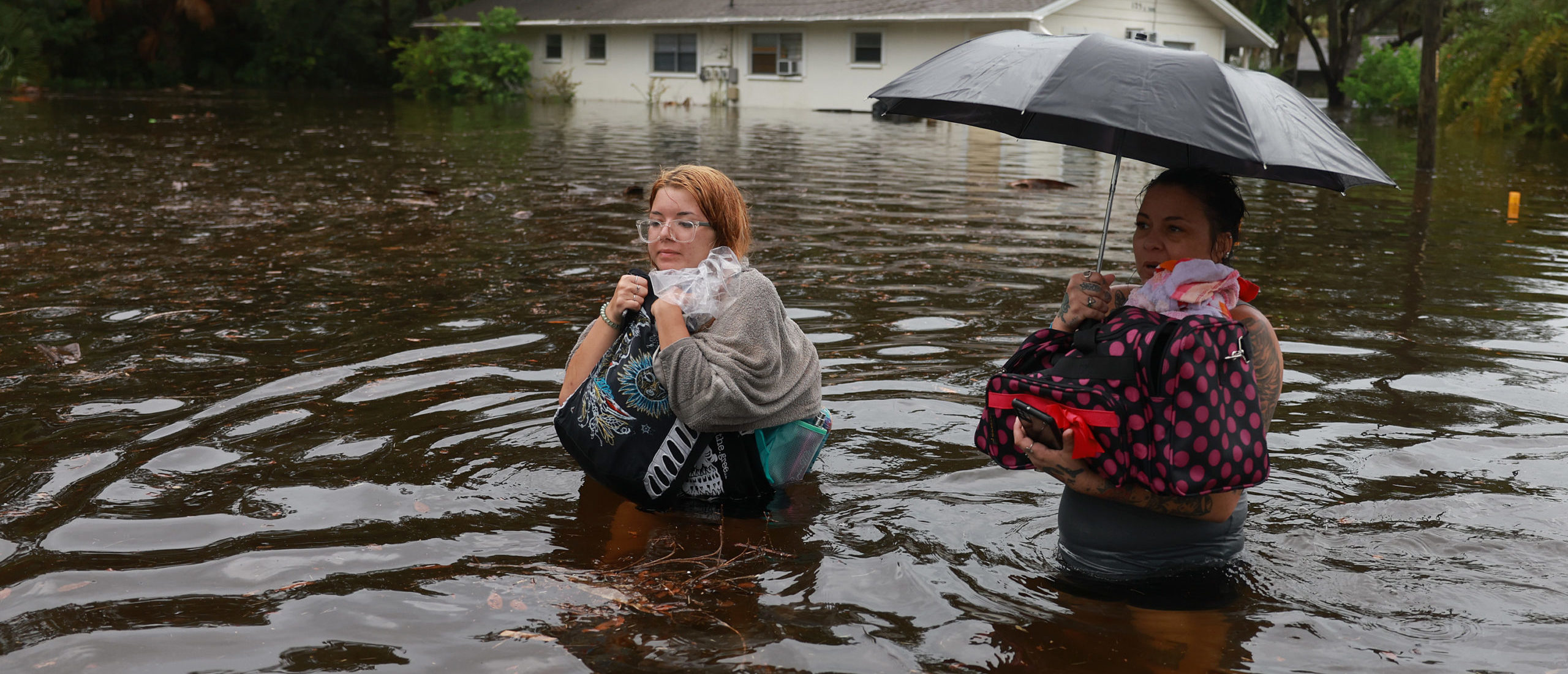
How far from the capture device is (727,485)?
4227 mm

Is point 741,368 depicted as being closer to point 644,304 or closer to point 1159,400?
point 644,304

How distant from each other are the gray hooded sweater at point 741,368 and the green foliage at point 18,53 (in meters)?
34.8

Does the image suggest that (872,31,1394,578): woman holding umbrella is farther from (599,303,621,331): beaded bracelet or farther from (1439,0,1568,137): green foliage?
(1439,0,1568,137): green foliage

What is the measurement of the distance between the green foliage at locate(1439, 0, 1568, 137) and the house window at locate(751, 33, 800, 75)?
1660 centimetres

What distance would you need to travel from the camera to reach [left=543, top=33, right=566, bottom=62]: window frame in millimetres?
39844

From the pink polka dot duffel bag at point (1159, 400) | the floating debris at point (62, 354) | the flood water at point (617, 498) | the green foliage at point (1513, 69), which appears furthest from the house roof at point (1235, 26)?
the pink polka dot duffel bag at point (1159, 400)

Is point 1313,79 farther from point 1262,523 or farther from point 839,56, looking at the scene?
point 1262,523

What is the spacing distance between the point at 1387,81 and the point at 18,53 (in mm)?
39480

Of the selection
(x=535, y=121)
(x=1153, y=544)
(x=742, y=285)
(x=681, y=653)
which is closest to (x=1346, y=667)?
(x=1153, y=544)

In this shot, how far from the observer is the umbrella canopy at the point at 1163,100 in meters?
3.15

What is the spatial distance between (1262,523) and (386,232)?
788 centimetres

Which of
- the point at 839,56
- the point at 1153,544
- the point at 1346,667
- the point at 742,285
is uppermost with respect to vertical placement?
the point at 839,56

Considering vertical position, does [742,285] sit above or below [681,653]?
above

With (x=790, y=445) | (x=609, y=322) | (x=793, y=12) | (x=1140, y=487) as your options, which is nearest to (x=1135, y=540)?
(x=1140, y=487)
